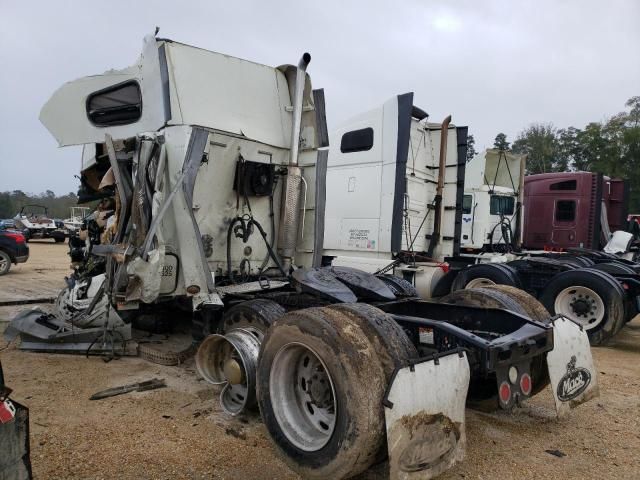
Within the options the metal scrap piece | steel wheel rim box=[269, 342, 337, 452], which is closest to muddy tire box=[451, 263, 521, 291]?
the metal scrap piece

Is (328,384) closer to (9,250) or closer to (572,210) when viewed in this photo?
(572,210)

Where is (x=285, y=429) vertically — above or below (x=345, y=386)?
below

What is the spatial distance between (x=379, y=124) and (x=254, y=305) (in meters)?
5.04

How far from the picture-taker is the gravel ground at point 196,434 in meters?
3.05

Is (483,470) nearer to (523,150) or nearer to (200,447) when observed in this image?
(200,447)

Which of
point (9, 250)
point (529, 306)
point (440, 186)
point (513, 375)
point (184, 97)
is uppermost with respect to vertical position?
point (184, 97)

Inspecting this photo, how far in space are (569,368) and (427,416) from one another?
1.47 m

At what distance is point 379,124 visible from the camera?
8.37 m

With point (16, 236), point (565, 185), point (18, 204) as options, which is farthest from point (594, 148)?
point (18, 204)

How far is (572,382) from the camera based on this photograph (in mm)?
3482

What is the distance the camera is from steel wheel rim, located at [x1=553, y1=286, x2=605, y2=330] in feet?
22.9

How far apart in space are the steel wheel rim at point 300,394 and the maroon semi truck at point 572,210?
10.3m

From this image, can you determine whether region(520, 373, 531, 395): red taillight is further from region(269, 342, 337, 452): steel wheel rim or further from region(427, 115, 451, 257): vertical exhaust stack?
region(427, 115, 451, 257): vertical exhaust stack

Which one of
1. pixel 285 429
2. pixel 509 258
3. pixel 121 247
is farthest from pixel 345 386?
pixel 509 258
